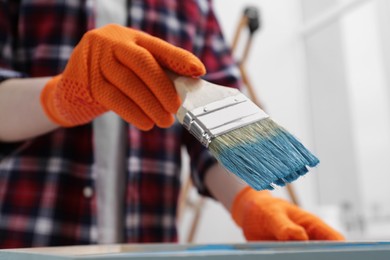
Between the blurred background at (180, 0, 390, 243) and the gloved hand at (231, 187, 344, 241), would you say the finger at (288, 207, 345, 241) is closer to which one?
the gloved hand at (231, 187, 344, 241)

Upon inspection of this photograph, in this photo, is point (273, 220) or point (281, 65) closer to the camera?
point (273, 220)

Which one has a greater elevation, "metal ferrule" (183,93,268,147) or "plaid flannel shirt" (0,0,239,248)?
"metal ferrule" (183,93,268,147)

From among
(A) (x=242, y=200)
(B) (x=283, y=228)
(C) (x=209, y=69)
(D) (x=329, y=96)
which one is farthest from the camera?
(D) (x=329, y=96)

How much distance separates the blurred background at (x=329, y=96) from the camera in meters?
1.79

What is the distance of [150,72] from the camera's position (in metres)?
0.47

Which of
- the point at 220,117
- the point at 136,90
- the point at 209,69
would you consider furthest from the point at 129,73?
the point at 209,69

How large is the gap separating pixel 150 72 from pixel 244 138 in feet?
0.42

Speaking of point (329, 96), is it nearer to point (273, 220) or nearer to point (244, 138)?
point (273, 220)

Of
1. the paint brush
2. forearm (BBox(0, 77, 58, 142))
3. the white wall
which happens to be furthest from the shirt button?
the white wall

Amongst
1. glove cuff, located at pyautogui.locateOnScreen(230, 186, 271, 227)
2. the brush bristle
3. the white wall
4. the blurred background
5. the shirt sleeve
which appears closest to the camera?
the brush bristle

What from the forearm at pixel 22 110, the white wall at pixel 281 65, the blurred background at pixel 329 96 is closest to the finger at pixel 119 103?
the forearm at pixel 22 110

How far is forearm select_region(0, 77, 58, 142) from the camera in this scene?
23.4 inches

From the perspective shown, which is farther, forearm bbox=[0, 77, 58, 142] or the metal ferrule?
forearm bbox=[0, 77, 58, 142]

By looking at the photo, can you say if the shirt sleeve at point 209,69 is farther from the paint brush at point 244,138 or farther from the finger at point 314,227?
the paint brush at point 244,138
